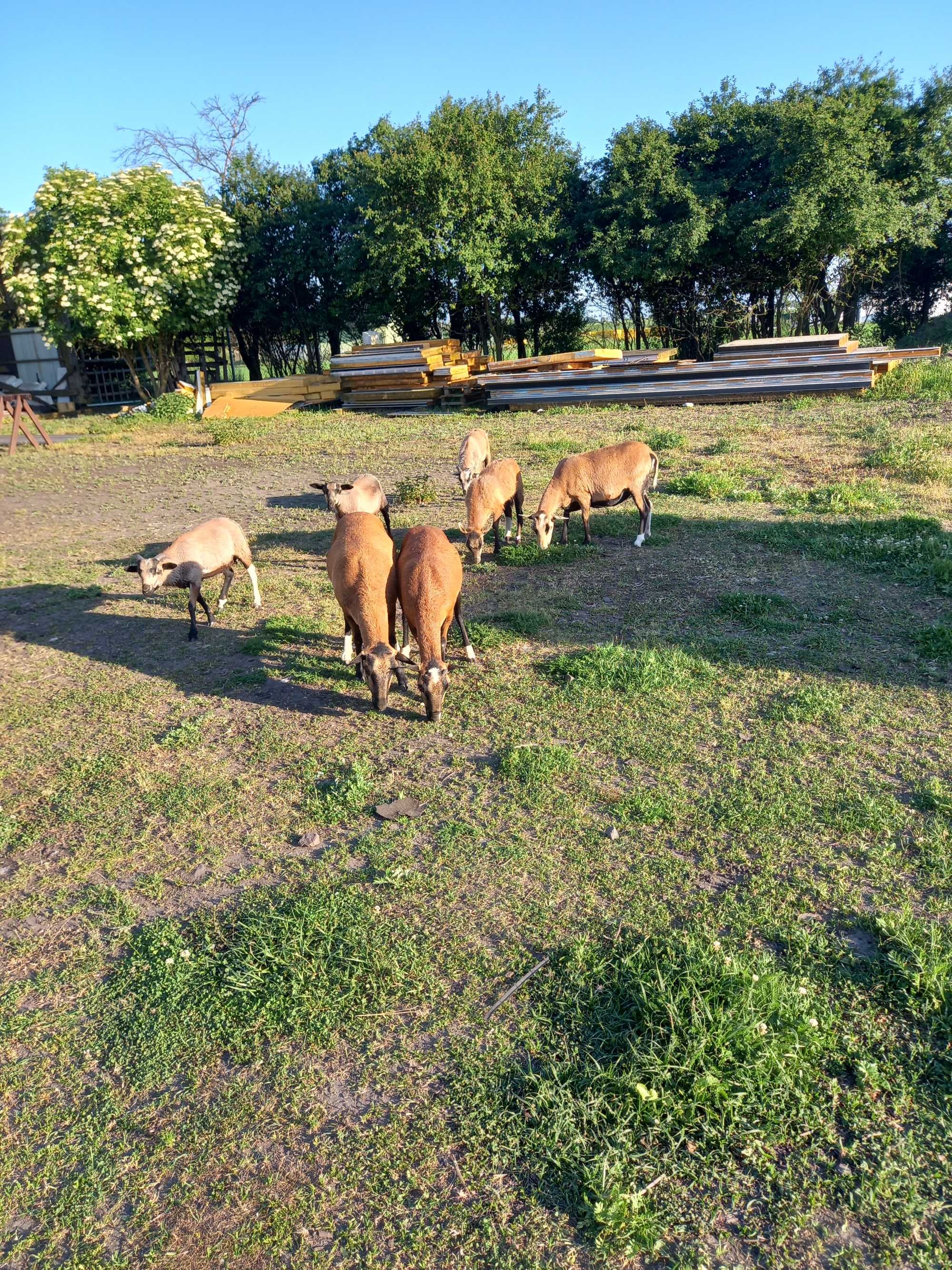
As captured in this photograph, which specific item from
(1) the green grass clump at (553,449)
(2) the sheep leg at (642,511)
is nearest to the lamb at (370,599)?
(2) the sheep leg at (642,511)

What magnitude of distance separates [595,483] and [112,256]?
66.6 feet

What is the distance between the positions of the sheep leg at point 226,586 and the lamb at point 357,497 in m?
1.43

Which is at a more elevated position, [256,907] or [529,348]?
[529,348]

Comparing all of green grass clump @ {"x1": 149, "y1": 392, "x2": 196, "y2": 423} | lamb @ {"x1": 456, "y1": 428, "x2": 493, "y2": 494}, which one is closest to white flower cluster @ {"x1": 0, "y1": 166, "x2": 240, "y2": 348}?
green grass clump @ {"x1": 149, "y1": 392, "x2": 196, "y2": 423}

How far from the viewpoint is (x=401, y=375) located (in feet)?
81.2

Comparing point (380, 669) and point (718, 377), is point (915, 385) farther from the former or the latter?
point (380, 669)

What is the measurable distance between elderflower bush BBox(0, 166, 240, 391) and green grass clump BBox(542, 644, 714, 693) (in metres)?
22.0

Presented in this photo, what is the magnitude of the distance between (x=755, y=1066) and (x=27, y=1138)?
307 cm

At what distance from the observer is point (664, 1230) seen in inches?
115

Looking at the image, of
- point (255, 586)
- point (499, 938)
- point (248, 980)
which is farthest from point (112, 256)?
point (499, 938)

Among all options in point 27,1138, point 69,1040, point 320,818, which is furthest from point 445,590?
point 27,1138

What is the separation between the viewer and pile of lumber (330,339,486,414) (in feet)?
80.4

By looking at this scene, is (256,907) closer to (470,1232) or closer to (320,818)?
(320,818)

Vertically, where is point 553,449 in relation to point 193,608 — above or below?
above
